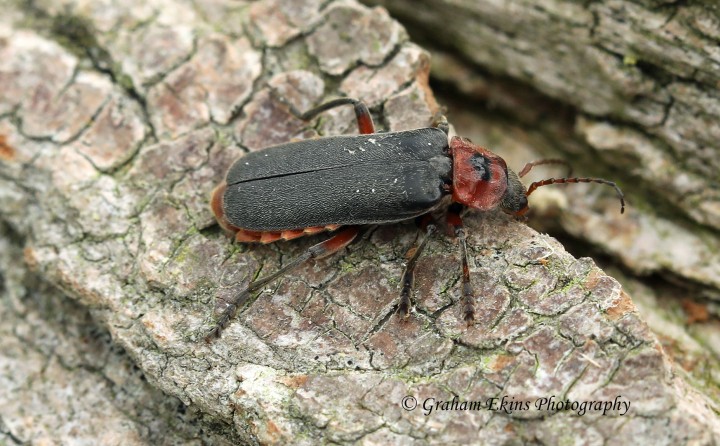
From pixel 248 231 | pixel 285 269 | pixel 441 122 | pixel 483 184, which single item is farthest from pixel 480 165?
pixel 248 231

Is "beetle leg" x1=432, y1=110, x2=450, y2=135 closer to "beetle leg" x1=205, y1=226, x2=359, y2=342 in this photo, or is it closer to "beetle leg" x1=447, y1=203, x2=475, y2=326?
"beetle leg" x1=447, y1=203, x2=475, y2=326

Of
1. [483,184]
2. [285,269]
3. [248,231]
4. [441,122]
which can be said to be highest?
[441,122]

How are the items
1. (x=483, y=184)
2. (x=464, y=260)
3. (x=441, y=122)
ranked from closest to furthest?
(x=464, y=260), (x=483, y=184), (x=441, y=122)

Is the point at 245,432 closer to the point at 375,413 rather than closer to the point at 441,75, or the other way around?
the point at 375,413

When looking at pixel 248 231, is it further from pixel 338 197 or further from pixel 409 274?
pixel 409 274

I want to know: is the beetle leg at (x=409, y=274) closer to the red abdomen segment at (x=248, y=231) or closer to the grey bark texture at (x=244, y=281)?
the grey bark texture at (x=244, y=281)

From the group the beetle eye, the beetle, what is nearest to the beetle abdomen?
the beetle
